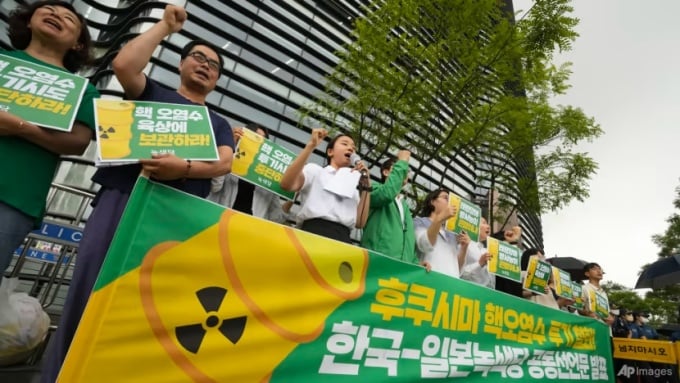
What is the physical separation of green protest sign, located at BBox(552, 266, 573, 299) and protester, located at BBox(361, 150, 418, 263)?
3436mm

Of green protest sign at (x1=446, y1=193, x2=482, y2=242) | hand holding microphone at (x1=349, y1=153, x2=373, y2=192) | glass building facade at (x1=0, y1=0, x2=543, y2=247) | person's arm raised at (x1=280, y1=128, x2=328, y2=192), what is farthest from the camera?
glass building facade at (x1=0, y1=0, x2=543, y2=247)

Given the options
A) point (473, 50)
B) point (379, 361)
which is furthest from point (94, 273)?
point (473, 50)

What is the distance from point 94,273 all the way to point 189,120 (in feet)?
2.31

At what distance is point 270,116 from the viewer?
1368 cm

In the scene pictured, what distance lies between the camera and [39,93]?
139cm

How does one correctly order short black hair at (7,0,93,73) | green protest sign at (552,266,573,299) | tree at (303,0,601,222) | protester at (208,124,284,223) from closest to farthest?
short black hair at (7,0,93,73) < protester at (208,124,284,223) < green protest sign at (552,266,573,299) < tree at (303,0,601,222)

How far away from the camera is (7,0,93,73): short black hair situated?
1708mm

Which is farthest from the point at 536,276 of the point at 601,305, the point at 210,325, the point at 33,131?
the point at 33,131

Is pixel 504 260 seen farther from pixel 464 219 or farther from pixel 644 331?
pixel 644 331

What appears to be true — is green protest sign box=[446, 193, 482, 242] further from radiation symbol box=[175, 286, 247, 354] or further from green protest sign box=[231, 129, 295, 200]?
radiation symbol box=[175, 286, 247, 354]

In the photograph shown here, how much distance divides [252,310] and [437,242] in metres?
2.31

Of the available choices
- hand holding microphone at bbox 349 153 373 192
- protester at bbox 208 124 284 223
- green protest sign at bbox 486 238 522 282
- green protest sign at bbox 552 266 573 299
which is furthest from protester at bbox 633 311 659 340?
protester at bbox 208 124 284 223

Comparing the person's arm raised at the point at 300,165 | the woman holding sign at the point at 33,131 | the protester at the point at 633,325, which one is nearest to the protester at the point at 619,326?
the protester at the point at 633,325

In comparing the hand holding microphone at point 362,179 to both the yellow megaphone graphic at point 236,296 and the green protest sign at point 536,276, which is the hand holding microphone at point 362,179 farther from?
the green protest sign at point 536,276
